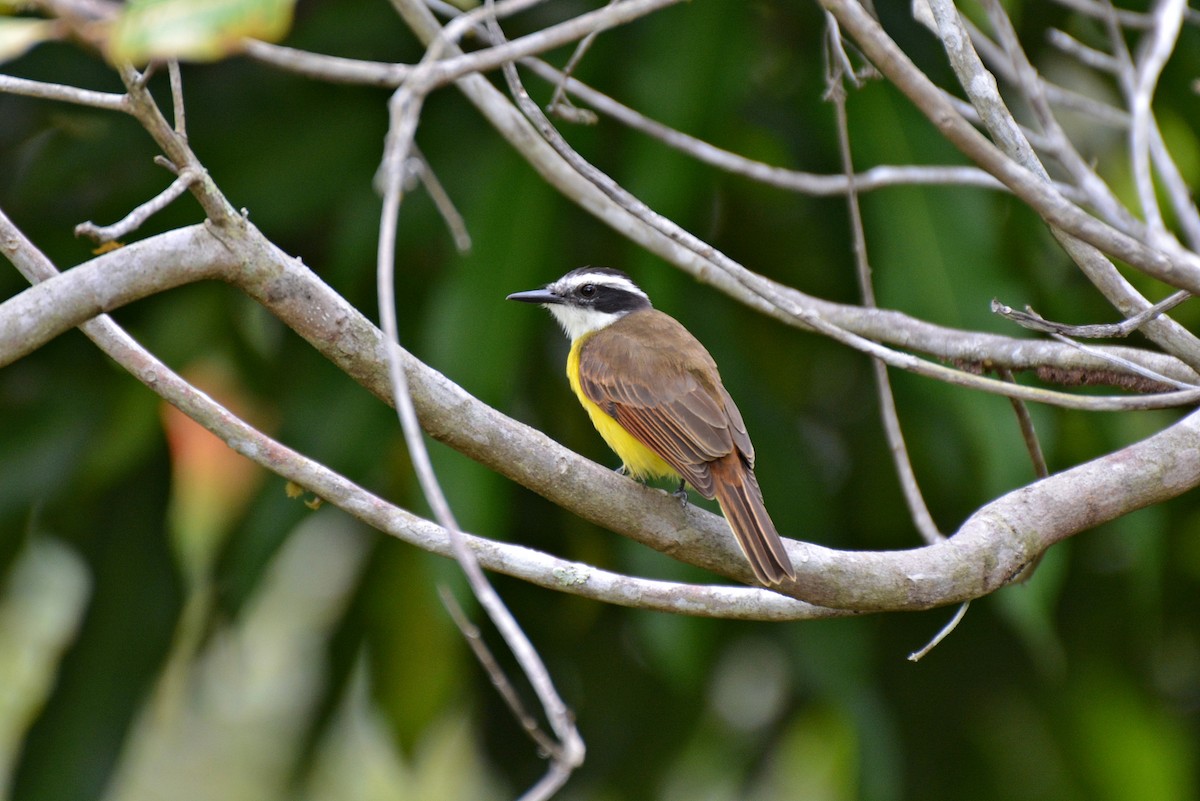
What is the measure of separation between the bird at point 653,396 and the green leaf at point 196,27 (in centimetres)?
172

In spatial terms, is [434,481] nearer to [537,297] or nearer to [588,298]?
[537,297]

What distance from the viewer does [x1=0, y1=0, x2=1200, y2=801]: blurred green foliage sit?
435 cm

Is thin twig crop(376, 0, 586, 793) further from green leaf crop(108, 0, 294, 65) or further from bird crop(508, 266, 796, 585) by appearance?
bird crop(508, 266, 796, 585)

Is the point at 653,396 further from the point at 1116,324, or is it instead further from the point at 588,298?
the point at 1116,324

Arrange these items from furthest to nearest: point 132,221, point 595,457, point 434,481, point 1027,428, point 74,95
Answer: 1. point 595,457
2. point 1027,428
3. point 74,95
4. point 132,221
5. point 434,481

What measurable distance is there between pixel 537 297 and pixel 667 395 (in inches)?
27.4

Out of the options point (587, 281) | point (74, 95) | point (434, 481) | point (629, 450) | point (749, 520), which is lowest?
point (629, 450)

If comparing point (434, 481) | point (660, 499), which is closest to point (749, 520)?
point (660, 499)

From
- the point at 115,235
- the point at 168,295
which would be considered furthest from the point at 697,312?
the point at 115,235

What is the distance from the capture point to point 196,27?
1172 mm

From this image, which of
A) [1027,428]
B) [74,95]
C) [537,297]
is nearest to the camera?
[74,95]

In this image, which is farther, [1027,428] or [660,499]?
[1027,428]

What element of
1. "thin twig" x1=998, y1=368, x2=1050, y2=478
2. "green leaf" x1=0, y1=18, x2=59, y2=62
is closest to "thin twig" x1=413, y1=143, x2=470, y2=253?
"green leaf" x1=0, y1=18, x2=59, y2=62

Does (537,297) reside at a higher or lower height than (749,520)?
higher
